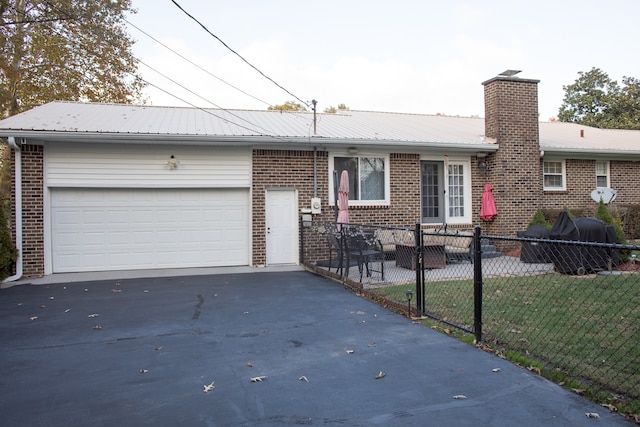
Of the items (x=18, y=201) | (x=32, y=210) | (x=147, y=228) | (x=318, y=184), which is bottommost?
(x=147, y=228)

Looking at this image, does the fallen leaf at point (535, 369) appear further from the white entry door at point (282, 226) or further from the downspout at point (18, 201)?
the downspout at point (18, 201)

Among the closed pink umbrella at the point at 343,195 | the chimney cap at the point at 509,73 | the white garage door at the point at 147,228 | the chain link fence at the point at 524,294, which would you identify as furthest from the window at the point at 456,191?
the white garage door at the point at 147,228

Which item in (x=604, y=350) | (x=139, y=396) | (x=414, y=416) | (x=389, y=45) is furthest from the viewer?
(x=389, y=45)

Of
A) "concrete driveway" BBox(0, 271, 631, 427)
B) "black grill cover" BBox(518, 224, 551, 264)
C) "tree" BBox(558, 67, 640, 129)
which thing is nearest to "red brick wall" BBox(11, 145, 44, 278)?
"concrete driveway" BBox(0, 271, 631, 427)

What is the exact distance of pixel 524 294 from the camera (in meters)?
7.57

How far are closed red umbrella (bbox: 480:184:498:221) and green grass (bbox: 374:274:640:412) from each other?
4569 millimetres

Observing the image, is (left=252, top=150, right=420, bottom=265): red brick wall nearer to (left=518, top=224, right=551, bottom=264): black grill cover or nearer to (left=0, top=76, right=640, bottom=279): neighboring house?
(left=0, top=76, right=640, bottom=279): neighboring house

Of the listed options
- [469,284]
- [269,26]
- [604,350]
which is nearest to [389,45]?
[269,26]

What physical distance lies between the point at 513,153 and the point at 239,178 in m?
7.86

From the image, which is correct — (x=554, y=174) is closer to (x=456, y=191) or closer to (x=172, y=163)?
(x=456, y=191)

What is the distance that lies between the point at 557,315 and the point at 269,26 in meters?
9.80

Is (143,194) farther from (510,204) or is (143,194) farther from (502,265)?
(510,204)

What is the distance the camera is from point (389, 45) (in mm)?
14984

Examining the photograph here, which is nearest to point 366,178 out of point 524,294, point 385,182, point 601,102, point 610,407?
point 385,182
